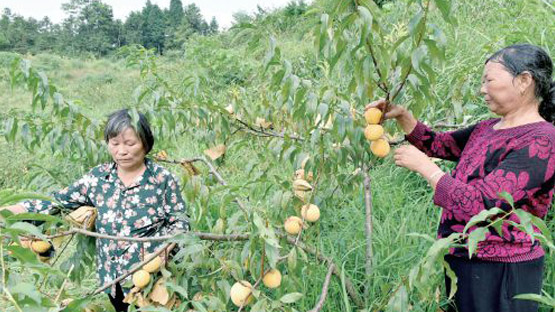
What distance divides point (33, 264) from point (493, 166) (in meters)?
1.14

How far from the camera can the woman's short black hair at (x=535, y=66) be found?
1229 millimetres

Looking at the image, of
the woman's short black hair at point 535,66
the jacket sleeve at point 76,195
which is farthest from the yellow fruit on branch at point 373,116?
the jacket sleeve at point 76,195

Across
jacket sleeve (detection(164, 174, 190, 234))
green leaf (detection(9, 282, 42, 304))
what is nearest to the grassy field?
jacket sleeve (detection(164, 174, 190, 234))

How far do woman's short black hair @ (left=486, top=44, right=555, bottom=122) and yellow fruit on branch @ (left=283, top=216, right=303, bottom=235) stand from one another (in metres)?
0.73

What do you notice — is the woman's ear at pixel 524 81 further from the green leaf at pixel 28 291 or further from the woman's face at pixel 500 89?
the green leaf at pixel 28 291

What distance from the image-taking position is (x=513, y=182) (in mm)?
1170

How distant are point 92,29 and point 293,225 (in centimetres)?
3046

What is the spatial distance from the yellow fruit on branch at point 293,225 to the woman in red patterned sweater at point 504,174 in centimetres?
35

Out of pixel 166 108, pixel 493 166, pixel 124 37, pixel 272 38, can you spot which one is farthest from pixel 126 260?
pixel 124 37

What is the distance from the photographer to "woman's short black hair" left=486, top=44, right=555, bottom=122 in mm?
1229

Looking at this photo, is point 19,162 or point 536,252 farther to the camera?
point 19,162

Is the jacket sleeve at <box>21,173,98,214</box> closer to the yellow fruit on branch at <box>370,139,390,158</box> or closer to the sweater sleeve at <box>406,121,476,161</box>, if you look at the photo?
the yellow fruit on branch at <box>370,139,390,158</box>

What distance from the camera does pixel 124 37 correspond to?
1154 inches

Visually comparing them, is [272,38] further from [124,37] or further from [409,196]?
[124,37]
